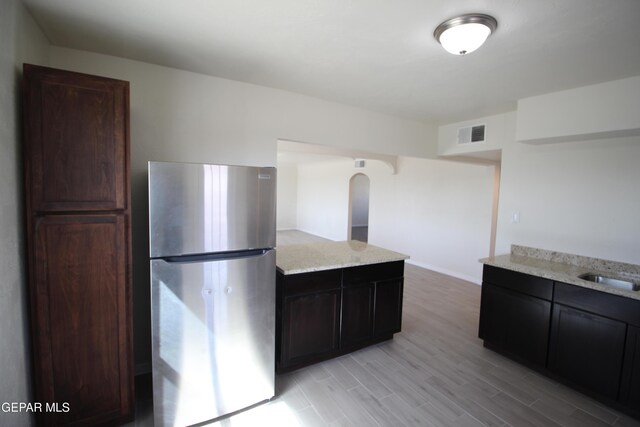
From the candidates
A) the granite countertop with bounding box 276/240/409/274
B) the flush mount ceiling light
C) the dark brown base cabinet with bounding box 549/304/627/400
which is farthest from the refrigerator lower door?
the dark brown base cabinet with bounding box 549/304/627/400

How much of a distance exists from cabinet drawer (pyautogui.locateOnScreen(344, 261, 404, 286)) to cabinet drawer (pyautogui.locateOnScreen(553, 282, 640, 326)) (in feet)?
4.21

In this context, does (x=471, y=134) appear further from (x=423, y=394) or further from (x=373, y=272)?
(x=423, y=394)

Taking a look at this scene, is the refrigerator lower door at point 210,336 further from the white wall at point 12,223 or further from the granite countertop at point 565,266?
the granite countertop at point 565,266

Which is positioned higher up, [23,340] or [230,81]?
[230,81]

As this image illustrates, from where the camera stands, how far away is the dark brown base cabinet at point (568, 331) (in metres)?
2.02

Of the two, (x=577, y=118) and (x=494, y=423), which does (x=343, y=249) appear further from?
(x=577, y=118)

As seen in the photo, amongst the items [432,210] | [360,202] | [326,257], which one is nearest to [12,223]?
[326,257]

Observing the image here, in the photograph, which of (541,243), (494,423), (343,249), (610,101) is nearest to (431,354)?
(494,423)

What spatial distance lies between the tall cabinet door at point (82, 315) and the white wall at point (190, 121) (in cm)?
60

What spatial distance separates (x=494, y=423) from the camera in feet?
6.30

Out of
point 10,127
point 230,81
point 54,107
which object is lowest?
point 10,127

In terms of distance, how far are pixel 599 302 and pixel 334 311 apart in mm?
1995

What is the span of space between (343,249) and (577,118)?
2398mm

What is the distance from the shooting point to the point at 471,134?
11.9 ft
